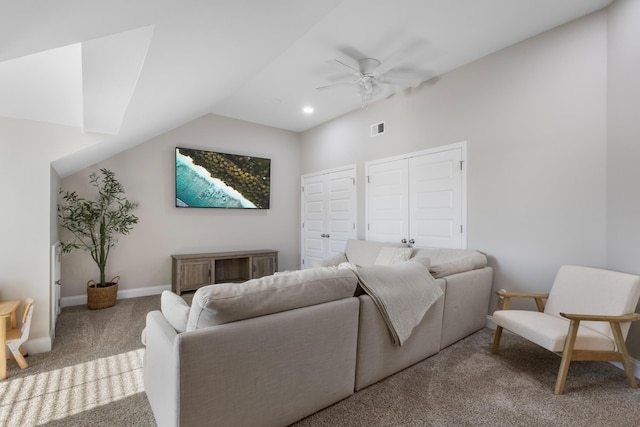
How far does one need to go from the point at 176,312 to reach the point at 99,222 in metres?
3.41

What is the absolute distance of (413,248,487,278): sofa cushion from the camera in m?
2.63

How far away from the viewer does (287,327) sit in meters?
1.57

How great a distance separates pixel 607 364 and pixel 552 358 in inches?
15.1

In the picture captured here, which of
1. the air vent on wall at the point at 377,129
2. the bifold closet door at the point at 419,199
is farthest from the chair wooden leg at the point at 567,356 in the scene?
the air vent on wall at the point at 377,129

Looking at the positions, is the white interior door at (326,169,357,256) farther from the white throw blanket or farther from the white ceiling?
the white throw blanket

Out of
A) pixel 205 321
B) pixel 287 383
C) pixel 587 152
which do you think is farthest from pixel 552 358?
pixel 205 321

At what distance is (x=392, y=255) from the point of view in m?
3.80

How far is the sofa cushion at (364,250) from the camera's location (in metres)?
4.19

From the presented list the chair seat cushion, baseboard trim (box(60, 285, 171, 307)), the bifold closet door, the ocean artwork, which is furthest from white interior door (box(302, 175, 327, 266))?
the chair seat cushion

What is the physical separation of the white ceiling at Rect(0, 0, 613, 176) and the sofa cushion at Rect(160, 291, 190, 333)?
4.55ft

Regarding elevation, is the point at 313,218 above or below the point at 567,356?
above

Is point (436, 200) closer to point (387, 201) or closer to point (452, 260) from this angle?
point (387, 201)

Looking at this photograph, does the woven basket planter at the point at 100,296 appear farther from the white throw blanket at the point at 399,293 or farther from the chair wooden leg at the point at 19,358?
the white throw blanket at the point at 399,293

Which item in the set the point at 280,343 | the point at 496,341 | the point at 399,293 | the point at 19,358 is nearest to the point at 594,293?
the point at 496,341
